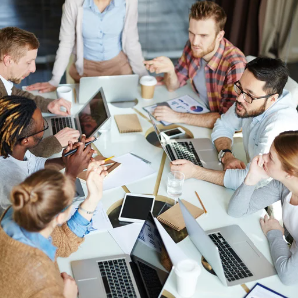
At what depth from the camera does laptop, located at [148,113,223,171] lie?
2355 millimetres

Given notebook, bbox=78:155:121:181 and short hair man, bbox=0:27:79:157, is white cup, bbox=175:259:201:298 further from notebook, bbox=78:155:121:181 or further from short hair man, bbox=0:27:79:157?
short hair man, bbox=0:27:79:157

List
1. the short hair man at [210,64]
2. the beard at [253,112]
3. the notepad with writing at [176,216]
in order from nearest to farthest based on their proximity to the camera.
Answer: the notepad with writing at [176,216] < the beard at [253,112] < the short hair man at [210,64]

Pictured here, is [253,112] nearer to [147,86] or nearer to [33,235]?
[147,86]

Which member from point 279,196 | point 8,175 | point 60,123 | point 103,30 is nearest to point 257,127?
point 279,196

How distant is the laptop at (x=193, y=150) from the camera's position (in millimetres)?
2355

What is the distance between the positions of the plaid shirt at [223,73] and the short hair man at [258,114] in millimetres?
310

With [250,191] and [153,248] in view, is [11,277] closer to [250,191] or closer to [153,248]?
[153,248]

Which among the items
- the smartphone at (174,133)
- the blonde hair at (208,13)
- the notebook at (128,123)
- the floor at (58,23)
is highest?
the blonde hair at (208,13)

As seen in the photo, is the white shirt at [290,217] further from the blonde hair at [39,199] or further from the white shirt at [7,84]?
the white shirt at [7,84]

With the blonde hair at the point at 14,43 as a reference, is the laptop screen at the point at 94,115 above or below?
below

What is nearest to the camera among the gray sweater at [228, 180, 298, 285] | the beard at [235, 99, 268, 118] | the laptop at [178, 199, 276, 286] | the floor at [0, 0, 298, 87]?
the laptop at [178, 199, 276, 286]

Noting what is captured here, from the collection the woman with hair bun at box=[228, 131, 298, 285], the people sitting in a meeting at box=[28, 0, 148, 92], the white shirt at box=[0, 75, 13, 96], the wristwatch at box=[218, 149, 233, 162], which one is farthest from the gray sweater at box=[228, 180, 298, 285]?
the people sitting in a meeting at box=[28, 0, 148, 92]

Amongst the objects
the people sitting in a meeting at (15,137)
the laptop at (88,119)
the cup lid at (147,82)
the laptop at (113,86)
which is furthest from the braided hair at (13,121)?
the cup lid at (147,82)

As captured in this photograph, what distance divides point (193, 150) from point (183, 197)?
0.43 meters
